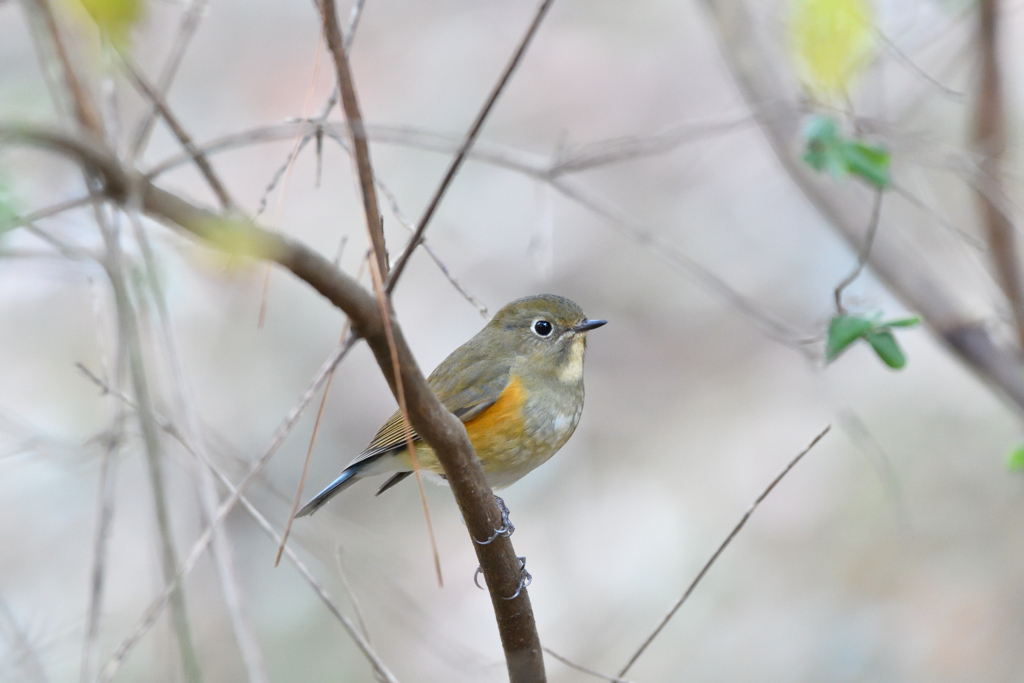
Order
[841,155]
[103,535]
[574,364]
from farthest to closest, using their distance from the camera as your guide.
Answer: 1. [574,364]
2. [841,155]
3. [103,535]

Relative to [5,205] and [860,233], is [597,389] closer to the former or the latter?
[860,233]

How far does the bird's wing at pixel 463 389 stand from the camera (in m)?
3.47

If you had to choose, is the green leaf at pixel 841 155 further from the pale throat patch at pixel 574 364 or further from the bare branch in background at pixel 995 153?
the pale throat patch at pixel 574 364

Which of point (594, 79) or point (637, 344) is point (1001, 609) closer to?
point (637, 344)

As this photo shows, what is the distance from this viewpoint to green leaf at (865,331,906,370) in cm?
292

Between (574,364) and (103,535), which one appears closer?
(103,535)

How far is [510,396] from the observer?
346cm

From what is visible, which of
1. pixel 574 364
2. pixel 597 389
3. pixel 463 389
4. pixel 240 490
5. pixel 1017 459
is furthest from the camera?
pixel 597 389

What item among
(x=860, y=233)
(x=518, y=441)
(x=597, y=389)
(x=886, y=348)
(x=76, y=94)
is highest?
(x=597, y=389)

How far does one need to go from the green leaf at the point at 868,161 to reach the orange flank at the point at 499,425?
136cm

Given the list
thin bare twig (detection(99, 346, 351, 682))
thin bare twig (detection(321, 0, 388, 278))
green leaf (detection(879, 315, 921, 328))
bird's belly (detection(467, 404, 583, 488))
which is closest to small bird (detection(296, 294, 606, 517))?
bird's belly (detection(467, 404, 583, 488))

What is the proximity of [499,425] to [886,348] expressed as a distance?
1.31 meters

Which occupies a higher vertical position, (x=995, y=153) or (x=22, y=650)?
(x=995, y=153)

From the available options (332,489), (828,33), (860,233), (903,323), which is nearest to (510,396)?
(332,489)
